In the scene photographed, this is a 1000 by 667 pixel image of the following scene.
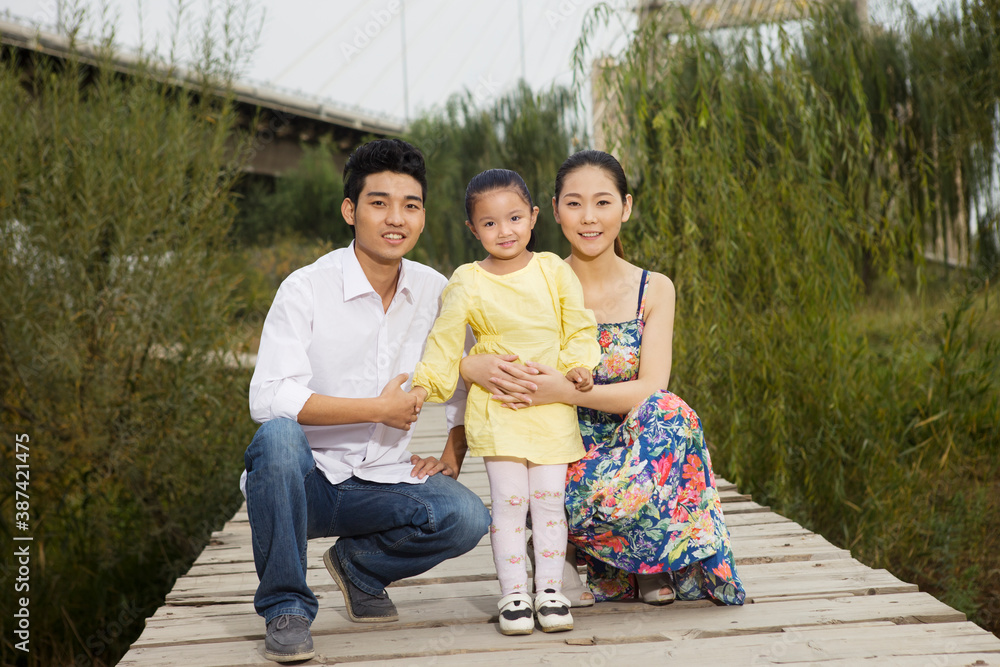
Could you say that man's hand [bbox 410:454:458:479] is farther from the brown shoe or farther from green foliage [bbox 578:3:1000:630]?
green foliage [bbox 578:3:1000:630]

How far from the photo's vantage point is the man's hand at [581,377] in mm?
1955

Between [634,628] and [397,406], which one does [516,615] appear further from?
[397,406]

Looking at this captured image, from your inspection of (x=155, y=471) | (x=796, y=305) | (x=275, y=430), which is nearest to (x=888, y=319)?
(x=796, y=305)

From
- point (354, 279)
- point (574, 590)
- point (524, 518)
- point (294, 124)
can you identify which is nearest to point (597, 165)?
point (354, 279)

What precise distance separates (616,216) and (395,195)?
557 mm

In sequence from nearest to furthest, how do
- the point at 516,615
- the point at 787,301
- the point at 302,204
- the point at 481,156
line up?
the point at 516,615
the point at 787,301
the point at 481,156
the point at 302,204

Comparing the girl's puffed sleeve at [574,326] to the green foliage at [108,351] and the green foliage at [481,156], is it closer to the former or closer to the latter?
the green foliage at [108,351]

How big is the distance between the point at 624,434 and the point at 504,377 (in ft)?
1.14

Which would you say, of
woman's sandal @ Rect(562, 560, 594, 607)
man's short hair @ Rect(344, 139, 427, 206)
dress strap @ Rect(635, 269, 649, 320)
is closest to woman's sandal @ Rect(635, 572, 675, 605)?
woman's sandal @ Rect(562, 560, 594, 607)

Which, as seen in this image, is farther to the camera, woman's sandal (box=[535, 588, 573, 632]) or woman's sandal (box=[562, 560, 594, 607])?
woman's sandal (box=[562, 560, 594, 607])

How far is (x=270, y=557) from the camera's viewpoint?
181 cm

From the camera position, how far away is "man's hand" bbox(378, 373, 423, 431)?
1919 mm

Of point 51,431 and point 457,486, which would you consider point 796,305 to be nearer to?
point 457,486

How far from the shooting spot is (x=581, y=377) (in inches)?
76.9
